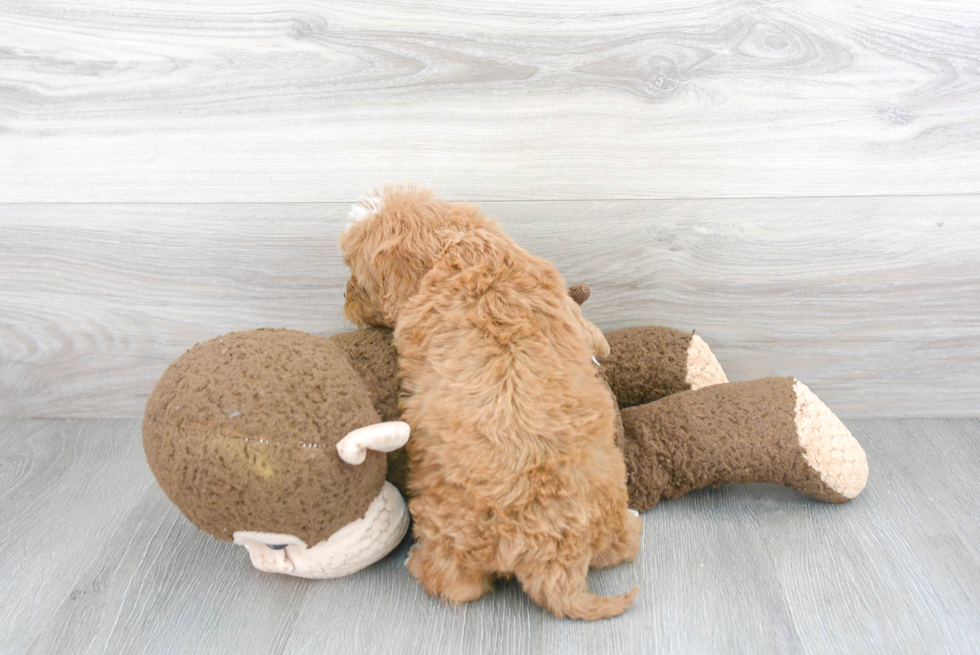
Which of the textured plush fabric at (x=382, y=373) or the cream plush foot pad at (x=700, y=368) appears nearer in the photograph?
the textured plush fabric at (x=382, y=373)

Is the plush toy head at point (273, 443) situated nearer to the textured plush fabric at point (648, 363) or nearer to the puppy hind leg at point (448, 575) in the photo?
the puppy hind leg at point (448, 575)

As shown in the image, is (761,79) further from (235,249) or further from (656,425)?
(235,249)

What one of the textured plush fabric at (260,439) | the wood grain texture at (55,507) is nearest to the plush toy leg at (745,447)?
the textured plush fabric at (260,439)

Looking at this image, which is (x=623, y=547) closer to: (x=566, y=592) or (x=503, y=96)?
(x=566, y=592)

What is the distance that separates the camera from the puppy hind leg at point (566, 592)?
68 cm

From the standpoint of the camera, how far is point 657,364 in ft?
3.15

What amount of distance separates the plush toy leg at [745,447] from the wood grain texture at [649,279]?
0.61 feet

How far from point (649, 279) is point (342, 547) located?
0.58 metres

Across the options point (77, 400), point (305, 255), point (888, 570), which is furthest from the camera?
point (77, 400)

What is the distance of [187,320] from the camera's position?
1065 millimetres

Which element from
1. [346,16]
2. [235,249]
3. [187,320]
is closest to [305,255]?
[235,249]

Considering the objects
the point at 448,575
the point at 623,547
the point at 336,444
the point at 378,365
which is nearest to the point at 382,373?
the point at 378,365

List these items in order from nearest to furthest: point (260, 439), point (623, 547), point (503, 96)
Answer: point (260, 439), point (623, 547), point (503, 96)

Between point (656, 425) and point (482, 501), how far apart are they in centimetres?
31
